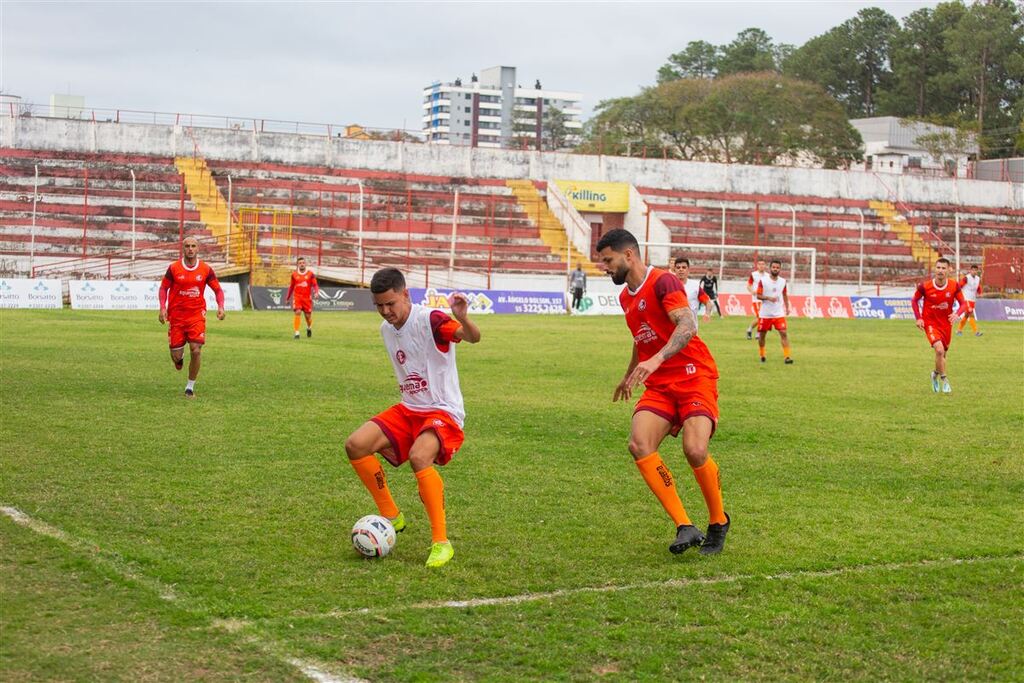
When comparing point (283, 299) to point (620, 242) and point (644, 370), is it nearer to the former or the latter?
point (620, 242)

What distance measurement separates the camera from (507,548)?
7602 millimetres

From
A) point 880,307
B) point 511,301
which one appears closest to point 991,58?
point 880,307

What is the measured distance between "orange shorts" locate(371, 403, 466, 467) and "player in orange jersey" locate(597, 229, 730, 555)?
1.15 m

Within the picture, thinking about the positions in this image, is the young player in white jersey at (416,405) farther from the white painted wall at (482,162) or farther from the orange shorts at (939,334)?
the white painted wall at (482,162)

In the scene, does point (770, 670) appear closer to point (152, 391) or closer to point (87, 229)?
point (152, 391)

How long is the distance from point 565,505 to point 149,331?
20.6 m

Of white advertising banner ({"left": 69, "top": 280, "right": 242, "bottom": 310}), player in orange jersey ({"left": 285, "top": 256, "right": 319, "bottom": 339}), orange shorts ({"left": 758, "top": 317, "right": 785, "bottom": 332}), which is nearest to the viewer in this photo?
orange shorts ({"left": 758, "top": 317, "right": 785, "bottom": 332})

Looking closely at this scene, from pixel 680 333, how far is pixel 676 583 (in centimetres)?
159

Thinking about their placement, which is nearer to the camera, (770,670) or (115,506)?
(770,670)

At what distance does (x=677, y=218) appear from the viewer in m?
57.4

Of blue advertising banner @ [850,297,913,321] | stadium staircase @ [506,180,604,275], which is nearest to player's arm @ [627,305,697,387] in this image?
blue advertising banner @ [850,297,913,321]

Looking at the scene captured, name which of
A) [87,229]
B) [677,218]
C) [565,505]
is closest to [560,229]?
[677,218]

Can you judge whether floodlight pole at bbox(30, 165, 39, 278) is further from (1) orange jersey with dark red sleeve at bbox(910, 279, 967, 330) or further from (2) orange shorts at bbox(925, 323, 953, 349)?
(2) orange shorts at bbox(925, 323, 953, 349)

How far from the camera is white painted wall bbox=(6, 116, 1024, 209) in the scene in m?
50.9
